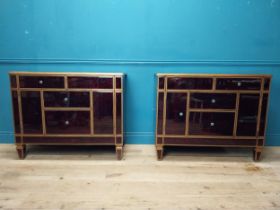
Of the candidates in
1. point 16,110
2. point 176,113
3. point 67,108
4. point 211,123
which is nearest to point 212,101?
point 211,123

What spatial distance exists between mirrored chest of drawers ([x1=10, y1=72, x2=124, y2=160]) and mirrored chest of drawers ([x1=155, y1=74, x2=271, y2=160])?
0.46 meters

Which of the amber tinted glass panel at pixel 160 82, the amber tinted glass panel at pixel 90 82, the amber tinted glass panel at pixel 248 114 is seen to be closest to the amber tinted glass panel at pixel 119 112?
the amber tinted glass panel at pixel 90 82

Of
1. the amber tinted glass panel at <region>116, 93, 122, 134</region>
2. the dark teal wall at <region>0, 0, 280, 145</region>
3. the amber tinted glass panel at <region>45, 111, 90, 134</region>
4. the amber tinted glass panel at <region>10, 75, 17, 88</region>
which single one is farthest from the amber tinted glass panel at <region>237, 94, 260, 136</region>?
the amber tinted glass panel at <region>10, 75, 17, 88</region>

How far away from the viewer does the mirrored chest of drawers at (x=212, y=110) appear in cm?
216

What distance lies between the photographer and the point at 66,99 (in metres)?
2.19

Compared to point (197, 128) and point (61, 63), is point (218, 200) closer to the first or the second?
point (197, 128)

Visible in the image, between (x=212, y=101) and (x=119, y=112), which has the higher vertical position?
(x=212, y=101)

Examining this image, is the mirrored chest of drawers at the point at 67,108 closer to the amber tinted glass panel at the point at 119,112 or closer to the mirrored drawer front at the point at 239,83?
the amber tinted glass panel at the point at 119,112

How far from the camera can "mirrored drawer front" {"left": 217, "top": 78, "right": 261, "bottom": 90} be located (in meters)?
2.15

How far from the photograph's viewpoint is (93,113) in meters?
2.22

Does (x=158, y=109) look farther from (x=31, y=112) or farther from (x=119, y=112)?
(x=31, y=112)

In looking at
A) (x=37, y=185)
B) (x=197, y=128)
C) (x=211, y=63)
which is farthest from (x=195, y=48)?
(x=37, y=185)

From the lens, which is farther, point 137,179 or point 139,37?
point 139,37

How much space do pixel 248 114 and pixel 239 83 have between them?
0.32 meters
